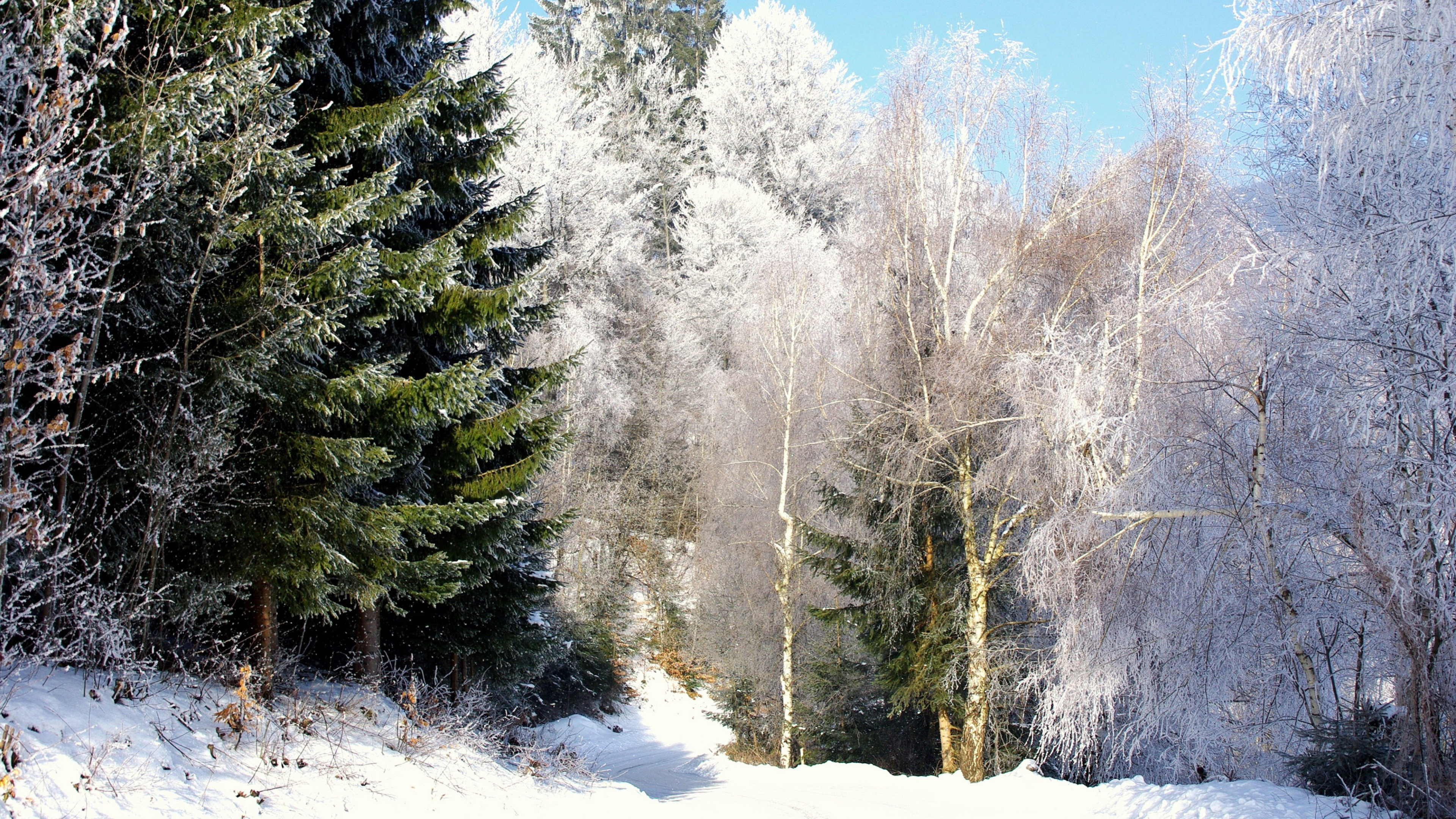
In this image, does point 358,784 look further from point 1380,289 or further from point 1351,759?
point 1351,759

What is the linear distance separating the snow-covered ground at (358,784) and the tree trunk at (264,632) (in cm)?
25

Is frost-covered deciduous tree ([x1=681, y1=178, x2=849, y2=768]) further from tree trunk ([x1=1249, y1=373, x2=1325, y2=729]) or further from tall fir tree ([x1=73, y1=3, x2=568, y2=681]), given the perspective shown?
tall fir tree ([x1=73, y1=3, x2=568, y2=681])

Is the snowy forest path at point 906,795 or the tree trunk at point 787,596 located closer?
the snowy forest path at point 906,795

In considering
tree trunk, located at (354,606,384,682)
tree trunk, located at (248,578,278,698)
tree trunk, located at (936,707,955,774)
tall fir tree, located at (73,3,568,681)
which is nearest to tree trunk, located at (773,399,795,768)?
tree trunk, located at (936,707,955,774)

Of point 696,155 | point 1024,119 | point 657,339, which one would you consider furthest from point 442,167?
point 696,155

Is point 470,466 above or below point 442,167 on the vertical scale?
below

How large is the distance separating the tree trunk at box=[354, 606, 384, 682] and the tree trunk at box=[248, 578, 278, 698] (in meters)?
1.11

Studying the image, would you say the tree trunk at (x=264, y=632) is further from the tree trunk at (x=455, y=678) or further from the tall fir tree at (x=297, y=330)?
the tree trunk at (x=455, y=678)

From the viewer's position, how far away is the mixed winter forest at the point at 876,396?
461 centimetres

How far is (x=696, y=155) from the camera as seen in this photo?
104ft

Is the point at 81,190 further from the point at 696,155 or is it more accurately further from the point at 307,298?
the point at 696,155

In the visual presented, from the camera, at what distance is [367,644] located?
726 cm

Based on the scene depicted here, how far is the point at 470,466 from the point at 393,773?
2.67 m

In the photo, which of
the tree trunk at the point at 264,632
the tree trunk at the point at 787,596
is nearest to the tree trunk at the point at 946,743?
the tree trunk at the point at 787,596
